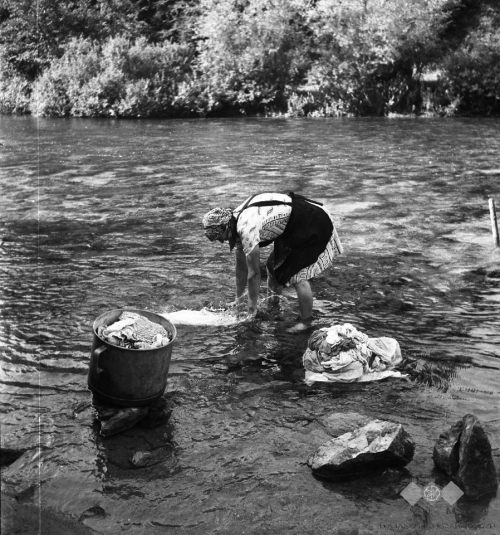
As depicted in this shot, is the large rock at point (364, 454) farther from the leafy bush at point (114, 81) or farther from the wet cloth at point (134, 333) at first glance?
the leafy bush at point (114, 81)

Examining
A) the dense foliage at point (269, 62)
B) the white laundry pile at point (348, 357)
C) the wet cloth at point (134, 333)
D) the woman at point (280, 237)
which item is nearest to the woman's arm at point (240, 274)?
the woman at point (280, 237)

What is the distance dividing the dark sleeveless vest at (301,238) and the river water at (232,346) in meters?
0.68

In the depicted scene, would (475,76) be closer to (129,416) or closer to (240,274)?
(240,274)

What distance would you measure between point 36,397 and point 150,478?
1.47 metres

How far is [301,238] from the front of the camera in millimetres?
6531

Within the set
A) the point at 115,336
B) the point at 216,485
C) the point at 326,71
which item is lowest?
the point at 216,485

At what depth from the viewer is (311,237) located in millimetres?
6566

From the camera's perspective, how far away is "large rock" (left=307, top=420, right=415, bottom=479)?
172 inches

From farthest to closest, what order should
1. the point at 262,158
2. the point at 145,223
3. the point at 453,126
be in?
the point at 453,126 < the point at 262,158 < the point at 145,223

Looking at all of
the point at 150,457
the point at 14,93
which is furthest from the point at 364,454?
the point at 14,93

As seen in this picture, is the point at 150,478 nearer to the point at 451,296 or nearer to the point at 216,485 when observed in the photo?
the point at 216,485

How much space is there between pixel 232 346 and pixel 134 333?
171 cm

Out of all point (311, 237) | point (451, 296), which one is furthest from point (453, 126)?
point (311, 237)

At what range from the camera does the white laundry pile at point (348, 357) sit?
18.7 feet
